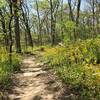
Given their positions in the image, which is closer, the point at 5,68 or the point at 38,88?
→ the point at 38,88

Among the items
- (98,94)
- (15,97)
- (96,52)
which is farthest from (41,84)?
(96,52)

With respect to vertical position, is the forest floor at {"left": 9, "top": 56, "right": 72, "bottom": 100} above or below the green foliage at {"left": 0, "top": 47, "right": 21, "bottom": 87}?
below

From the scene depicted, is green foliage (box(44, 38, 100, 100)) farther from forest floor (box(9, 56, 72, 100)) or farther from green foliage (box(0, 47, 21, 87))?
green foliage (box(0, 47, 21, 87))

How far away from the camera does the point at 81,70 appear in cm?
832

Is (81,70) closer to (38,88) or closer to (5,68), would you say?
(38,88)

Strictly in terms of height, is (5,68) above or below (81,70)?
below

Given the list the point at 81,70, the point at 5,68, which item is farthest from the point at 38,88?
the point at 5,68

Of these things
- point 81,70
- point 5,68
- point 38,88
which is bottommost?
point 38,88

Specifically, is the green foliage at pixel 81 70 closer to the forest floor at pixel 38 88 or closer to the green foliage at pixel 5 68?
the forest floor at pixel 38 88

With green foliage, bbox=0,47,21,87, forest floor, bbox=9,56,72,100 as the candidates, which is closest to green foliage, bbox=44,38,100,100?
forest floor, bbox=9,56,72,100

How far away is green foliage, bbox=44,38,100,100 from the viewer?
7.29 metres

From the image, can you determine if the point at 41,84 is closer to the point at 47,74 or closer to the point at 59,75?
the point at 59,75

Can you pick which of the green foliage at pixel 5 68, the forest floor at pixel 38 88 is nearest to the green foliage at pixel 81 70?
the forest floor at pixel 38 88

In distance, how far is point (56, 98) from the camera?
7.27 m
